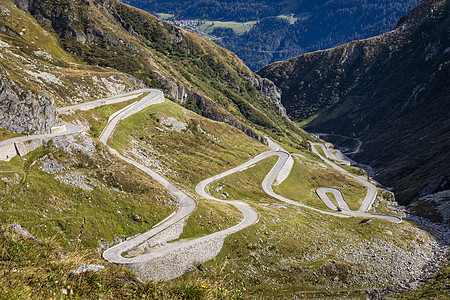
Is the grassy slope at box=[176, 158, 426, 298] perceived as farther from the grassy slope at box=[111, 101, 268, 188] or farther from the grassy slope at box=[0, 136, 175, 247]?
the grassy slope at box=[0, 136, 175, 247]

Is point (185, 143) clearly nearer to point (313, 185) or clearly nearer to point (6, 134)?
point (313, 185)

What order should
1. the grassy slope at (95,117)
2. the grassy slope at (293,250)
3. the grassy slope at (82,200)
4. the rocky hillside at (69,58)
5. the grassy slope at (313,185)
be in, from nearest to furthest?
1. the grassy slope at (82,200)
2. the grassy slope at (293,250)
3. the rocky hillside at (69,58)
4. the grassy slope at (95,117)
5. the grassy slope at (313,185)

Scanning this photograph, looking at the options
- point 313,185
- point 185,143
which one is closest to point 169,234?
point 185,143

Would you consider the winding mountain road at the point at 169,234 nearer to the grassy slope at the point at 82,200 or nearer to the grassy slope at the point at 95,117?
the grassy slope at the point at 95,117

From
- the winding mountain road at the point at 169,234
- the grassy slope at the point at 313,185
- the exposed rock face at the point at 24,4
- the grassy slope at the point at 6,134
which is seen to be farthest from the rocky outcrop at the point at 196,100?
the grassy slope at the point at 6,134

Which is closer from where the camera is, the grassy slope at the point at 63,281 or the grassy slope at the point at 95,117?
the grassy slope at the point at 63,281

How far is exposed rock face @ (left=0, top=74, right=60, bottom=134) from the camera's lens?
60219 mm

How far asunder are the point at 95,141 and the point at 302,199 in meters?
68.9

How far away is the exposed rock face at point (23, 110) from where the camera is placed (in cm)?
6022

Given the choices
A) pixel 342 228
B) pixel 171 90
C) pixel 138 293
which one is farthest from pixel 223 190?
pixel 171 90

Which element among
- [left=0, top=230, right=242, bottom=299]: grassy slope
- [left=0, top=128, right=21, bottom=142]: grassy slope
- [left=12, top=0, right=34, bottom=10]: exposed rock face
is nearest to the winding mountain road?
[left=0, top=128, right=21, bottom=142]: grassy slope

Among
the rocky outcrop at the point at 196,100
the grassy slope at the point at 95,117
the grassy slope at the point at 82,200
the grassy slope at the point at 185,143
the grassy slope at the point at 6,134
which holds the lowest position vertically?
the rocky outcrop at the point at 196,100

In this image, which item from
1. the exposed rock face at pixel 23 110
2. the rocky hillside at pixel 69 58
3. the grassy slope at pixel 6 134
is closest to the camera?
the grassy slope at pixel 6 134

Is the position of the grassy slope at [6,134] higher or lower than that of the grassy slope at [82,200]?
higher
